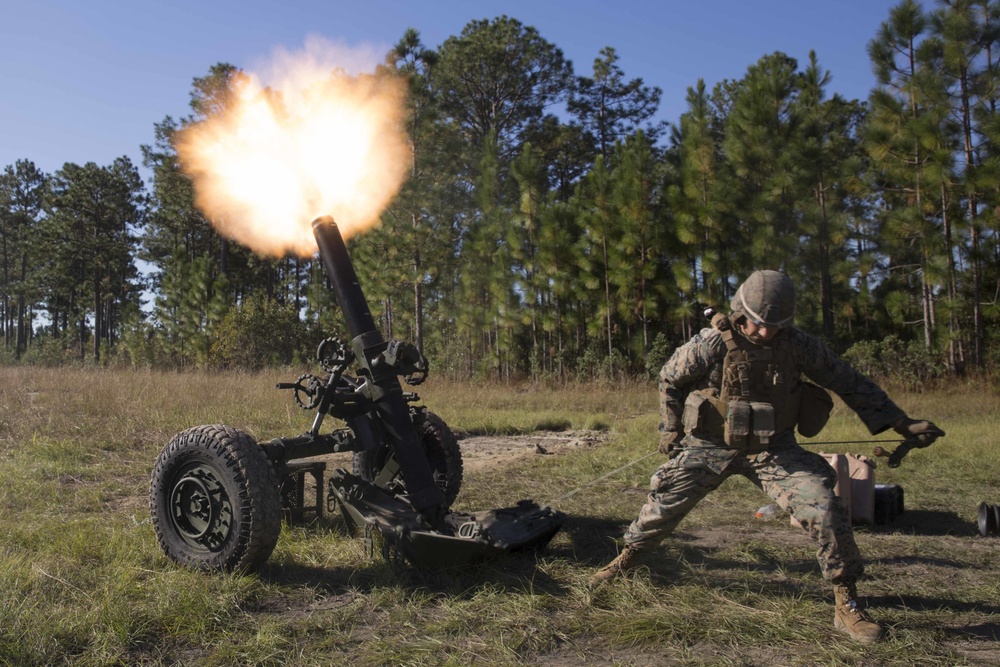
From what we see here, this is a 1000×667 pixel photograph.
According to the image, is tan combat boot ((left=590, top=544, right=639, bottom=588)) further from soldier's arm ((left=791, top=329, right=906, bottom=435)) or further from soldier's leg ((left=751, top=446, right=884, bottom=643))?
soldier's arm ((left=791, top=329, right=906, bottom=435))

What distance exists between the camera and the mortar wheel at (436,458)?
6.01m

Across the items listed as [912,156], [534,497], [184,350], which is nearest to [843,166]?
[912,156]

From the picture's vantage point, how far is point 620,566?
4.60m

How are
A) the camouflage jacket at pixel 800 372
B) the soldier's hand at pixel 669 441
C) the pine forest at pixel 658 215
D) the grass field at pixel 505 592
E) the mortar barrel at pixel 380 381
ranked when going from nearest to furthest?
the grass field at pixel 505 592 → the camouflage jacket at pixel 800 372 → the soldier's hand at pixel 669 441 → the mortar barrel at pixel 380 381 → the pine forest at pixel 658 215

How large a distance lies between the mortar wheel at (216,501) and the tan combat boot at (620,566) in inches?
74.1

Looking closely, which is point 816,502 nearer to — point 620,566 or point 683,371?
point 683,371

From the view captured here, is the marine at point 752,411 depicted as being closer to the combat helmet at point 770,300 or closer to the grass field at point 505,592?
the combat helmet at point 770,300

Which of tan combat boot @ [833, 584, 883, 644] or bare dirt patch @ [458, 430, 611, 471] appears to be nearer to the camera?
tan combat boot @ [833, 584, 883, 644]

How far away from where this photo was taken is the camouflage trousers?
13.0 ft

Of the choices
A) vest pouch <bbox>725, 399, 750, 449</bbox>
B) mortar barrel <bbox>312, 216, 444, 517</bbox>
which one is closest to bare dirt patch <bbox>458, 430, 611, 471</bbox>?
mortar barrel <bbox>312, 216, 444, 517</bbox>

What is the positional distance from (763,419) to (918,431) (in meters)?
0.84

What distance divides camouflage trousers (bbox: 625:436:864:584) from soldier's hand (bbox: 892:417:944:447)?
0.46 meters

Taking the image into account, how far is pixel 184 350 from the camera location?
1519 inches

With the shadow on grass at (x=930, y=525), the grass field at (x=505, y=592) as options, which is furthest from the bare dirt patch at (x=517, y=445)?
the shadow on grass at (x=930, y=525)
